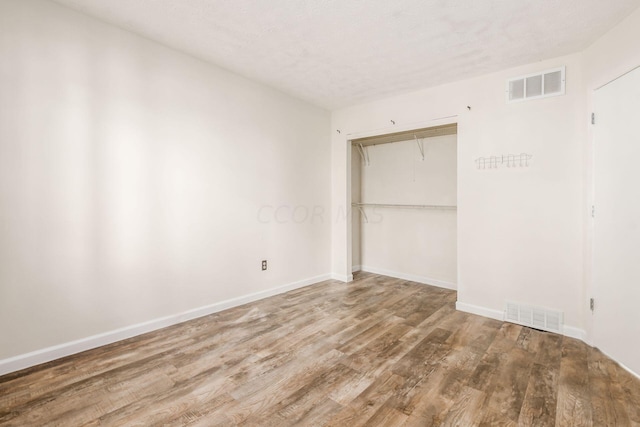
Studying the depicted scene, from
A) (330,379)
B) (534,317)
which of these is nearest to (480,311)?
(534,317)

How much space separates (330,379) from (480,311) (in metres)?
2.03

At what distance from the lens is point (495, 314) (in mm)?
3064

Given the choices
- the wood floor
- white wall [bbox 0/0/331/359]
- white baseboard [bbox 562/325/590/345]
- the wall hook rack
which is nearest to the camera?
the wood floor

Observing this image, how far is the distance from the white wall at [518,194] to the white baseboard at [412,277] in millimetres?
810

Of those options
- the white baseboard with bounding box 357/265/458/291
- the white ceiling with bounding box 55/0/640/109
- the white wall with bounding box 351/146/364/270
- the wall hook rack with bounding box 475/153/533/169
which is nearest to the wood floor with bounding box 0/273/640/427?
the white baseboard with bounding box 357/265/458/291

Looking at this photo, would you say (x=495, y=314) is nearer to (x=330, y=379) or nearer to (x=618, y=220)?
(x=618, y=220)

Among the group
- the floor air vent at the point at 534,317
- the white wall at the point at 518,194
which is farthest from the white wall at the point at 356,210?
the floor air vent at the point at 534,317

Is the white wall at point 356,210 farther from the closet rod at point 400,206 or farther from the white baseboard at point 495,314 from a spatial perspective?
the white baseboard at point 495,314

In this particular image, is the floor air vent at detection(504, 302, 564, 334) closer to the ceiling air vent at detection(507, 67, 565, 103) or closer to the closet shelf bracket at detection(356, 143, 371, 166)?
the ceiling air vent at detection(507, 67, 565, 103)

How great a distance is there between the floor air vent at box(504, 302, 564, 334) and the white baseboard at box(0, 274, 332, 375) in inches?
105

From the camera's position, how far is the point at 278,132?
374cm

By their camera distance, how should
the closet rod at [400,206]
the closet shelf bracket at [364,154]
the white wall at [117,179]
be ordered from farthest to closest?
the closet shelf bracket at [364,154]
the closet rod at [400,206]
the white wall at [117,179]

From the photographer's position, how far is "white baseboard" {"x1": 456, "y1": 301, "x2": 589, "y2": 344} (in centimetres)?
261

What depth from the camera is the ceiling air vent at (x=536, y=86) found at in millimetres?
2722
